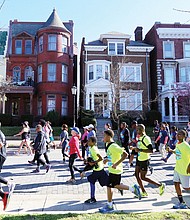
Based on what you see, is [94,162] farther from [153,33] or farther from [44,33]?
[153,33]

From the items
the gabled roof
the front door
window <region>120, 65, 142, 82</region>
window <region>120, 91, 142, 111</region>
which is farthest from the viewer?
window <region>120, 65, 142, 82</region>

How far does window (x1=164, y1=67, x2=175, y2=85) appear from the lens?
29.4 m

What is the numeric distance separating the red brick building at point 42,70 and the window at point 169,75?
37.5ft

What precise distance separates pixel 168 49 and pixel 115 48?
6668mm

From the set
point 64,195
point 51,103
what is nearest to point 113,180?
point 64,195

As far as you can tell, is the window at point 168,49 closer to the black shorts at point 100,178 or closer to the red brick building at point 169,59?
the red brick building at point 169,59

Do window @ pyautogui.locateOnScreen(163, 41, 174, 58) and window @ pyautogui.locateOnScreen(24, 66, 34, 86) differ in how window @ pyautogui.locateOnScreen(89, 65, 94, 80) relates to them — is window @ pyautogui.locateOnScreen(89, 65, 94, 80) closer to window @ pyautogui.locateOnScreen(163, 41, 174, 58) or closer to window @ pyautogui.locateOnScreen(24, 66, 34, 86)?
window @ pyautogui.locateOnScreen(24, 66, 34, 86)

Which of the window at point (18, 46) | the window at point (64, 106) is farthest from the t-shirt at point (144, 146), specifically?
the window at point (18, 46)

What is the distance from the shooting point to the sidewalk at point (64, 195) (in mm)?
5184

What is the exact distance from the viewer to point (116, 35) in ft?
96.5

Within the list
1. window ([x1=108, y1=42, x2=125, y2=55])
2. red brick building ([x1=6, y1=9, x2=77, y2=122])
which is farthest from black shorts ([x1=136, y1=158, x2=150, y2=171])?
Result: window ([x1=108, y1=42, x2=125, y2=55])

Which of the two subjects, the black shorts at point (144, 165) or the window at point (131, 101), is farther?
the window at point (131, 101)

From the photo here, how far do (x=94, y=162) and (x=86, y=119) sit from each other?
1875 centimetres

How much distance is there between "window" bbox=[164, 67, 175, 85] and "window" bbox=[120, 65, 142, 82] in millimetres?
3192
